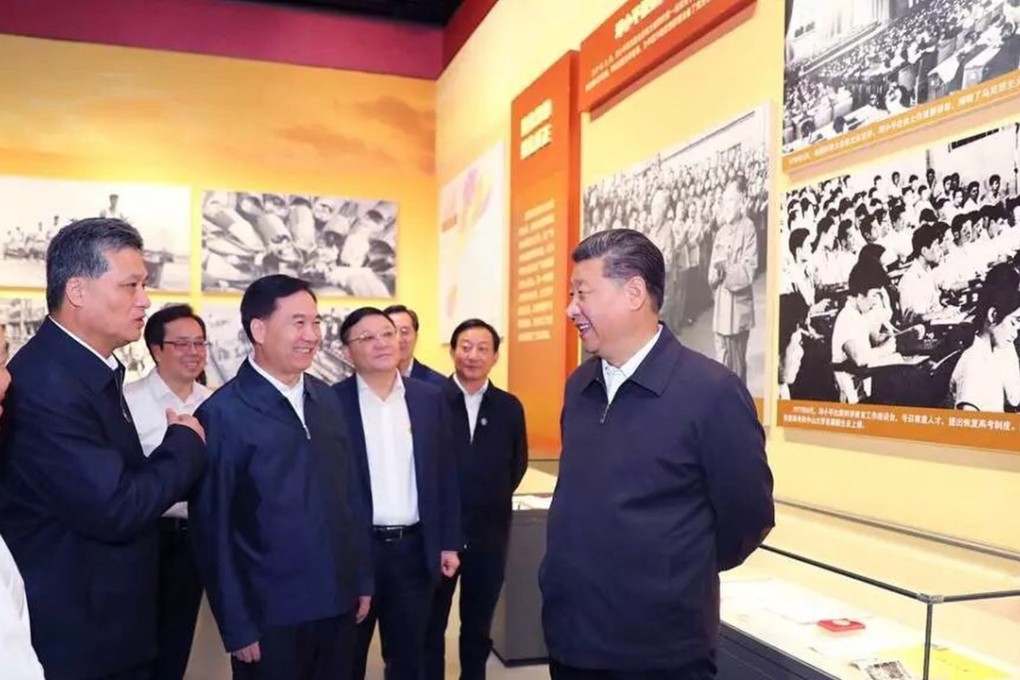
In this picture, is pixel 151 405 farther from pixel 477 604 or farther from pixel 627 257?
pixel 627 257

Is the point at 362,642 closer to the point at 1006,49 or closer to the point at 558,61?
the point at 1006,49

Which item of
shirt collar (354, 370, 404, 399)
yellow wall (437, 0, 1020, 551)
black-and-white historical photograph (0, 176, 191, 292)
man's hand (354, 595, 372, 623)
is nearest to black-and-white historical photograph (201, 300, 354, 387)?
black-and-white historical photograph (0, 176, 191, 292)

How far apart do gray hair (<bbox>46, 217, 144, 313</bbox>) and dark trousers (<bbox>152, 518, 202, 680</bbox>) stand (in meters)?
1.48

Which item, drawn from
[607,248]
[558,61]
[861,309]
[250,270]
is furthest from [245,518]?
[250,270]

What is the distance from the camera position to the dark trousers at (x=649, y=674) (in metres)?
1.74

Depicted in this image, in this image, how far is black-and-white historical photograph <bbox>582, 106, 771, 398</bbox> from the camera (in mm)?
2730

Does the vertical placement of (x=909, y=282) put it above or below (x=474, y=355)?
above

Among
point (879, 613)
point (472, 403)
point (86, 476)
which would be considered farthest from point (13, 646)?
point (472, 403)

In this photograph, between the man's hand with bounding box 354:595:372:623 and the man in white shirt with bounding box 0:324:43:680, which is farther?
the man's hand with bounding box 354:595:372:623

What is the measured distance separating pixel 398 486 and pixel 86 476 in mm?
1271

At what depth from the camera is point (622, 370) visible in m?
1.89

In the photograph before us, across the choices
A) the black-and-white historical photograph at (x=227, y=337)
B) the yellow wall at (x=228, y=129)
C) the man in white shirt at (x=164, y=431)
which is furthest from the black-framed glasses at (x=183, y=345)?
the yellow wall at (x=228, y=129)

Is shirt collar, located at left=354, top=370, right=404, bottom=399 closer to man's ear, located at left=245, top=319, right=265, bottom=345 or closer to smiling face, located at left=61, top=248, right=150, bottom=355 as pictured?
man's ear, located at left=245, top=319, right=265, bottom=345

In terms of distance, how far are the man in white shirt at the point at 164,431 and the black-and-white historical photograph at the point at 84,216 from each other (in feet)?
9.76
